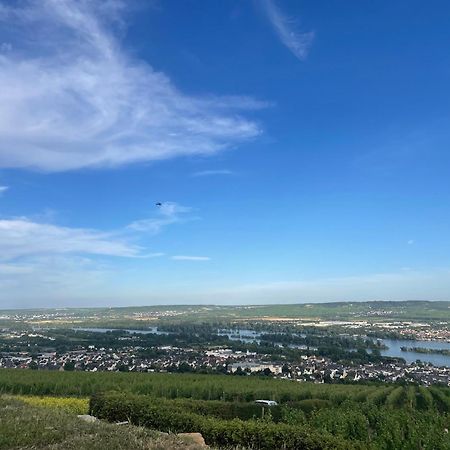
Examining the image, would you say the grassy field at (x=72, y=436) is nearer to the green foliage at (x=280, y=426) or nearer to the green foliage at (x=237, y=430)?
the green foliage at (x=237, y=430)

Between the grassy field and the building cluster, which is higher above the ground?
the grassy field

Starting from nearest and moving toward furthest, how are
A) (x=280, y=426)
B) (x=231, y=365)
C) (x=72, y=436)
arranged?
(x=72, y=436) < (x=280, y=426) < (x=231, y=365)

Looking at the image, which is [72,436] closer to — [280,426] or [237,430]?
[237,430]

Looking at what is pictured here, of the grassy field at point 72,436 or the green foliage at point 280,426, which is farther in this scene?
the green foliage at point 280,426

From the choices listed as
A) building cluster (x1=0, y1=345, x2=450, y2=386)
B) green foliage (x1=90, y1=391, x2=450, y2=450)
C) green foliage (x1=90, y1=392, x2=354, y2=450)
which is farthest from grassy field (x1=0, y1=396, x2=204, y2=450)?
building cluster (x1=0, y1=345, x2=450, y2=386)

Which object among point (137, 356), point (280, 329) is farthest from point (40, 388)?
point (280, 329)

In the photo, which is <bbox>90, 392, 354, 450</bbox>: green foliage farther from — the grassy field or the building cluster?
the building cluster

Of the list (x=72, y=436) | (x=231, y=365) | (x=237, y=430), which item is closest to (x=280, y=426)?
(x=237, y=430)

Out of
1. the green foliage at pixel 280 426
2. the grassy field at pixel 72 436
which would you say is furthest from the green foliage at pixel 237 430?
the grassy field at pixel 72 436
